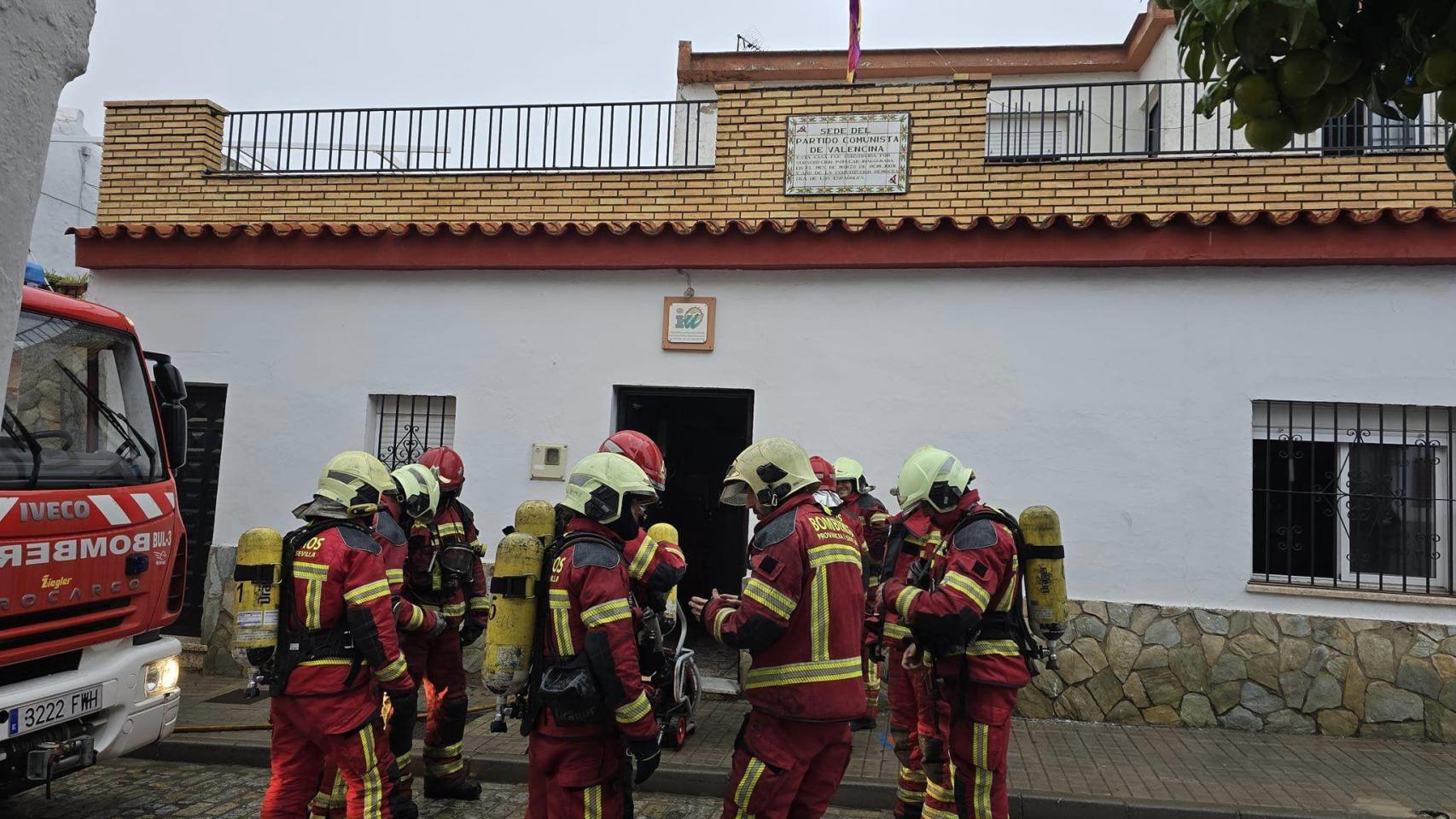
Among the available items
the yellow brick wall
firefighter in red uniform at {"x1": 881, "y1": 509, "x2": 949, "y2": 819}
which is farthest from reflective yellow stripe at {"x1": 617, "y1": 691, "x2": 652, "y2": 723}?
the yellow brick wall

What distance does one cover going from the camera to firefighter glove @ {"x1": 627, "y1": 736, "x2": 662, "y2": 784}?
349 cm

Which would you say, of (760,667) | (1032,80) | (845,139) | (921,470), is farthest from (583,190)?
(1032,80)

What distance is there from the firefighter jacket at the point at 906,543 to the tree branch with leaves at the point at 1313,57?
4397 mm

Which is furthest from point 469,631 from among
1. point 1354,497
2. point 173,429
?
point 1354,497

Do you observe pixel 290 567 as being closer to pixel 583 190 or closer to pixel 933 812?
pixel 933 812

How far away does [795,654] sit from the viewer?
3688 mm

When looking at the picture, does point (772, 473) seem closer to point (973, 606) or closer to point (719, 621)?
point (719, 621)

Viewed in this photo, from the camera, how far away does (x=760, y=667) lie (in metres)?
3.77

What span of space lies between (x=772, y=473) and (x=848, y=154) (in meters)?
4.94

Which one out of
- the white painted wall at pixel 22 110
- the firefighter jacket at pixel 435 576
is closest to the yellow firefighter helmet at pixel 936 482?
the firefighter jacket at pixel 435 576

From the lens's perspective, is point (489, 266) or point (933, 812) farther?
point (489, 266)

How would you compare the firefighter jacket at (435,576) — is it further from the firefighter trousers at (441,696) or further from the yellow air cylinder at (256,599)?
the yellow air cylinder at (256,599)

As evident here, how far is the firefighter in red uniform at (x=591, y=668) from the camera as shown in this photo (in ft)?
Answer: 11.3

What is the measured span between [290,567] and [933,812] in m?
3.31
